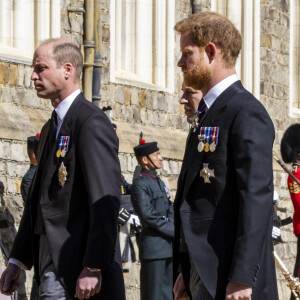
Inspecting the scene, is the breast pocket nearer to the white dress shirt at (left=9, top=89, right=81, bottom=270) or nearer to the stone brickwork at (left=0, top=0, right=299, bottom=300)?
the stone brickwork at (left=0, top=0, right=299, bottom=300)

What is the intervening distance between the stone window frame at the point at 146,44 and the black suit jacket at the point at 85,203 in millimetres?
8204

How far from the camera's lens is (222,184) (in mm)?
4023

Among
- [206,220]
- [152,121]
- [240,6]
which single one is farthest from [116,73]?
[206,220]

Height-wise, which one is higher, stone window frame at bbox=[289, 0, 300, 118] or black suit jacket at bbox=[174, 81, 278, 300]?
stone window frame at bbox=[289, 0, 300, 118]

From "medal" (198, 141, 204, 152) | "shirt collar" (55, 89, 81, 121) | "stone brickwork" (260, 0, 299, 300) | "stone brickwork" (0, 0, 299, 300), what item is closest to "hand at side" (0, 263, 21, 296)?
"shirt collar" (55, 89, 81, 121)

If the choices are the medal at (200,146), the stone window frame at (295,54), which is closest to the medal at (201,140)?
the medal at (200,146)

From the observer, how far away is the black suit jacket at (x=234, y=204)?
3.90 metres

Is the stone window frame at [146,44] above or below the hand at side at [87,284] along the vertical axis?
above

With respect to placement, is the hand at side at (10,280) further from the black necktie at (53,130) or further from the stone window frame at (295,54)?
the stone window frame at (295,54)

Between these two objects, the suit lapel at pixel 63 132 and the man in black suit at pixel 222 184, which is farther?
the suit lapel at pixel 63 132

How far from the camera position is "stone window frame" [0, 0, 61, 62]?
1100 cm

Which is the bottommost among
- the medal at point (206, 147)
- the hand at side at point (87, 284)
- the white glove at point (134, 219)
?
the white glove at point (134, 219)

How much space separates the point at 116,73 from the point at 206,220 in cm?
886

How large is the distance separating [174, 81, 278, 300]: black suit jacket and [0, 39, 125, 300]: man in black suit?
54cm
